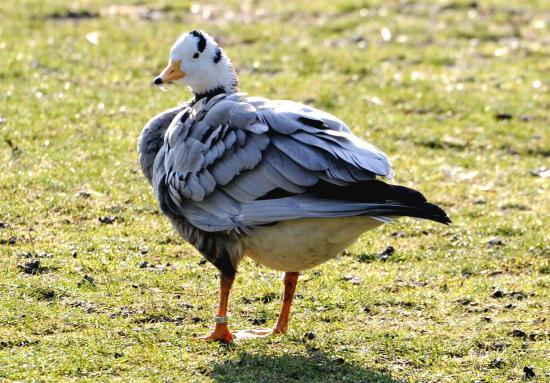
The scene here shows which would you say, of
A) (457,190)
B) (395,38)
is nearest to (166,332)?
(457,190)

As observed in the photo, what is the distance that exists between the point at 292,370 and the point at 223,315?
0.73 metres

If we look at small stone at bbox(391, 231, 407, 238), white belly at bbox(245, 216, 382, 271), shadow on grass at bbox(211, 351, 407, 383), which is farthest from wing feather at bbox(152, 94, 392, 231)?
small stone at bbox(391, 231, 407, 238)

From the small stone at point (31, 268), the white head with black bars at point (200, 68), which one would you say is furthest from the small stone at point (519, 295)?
the small stone at point (31, 268)

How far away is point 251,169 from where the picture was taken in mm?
6738

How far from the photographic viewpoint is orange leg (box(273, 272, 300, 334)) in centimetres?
710

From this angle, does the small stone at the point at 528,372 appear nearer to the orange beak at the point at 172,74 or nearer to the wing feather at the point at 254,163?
the wing feather at the point at 254,163

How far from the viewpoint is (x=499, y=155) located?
1126 cm

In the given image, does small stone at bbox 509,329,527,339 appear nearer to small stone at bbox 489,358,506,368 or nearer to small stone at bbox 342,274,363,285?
small stone at bbox 489,358,506,368

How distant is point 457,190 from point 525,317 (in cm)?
285

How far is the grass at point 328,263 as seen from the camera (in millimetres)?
6719

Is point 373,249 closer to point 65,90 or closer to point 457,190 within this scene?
point 457,190

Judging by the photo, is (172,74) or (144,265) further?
(144,265)

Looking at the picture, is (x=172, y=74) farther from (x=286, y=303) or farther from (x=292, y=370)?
(x=292, y=370)

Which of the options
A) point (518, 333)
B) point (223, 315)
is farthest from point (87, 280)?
point (518, 333)
